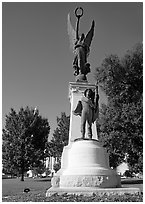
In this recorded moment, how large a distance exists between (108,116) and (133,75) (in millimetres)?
5093

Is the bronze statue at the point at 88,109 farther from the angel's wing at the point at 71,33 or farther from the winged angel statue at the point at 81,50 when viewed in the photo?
the angel's wing at the point at 71,33

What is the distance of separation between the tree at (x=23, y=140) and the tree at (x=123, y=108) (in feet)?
37.0

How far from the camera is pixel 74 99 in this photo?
14000 millimetres

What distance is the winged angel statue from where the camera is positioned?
14938 mm

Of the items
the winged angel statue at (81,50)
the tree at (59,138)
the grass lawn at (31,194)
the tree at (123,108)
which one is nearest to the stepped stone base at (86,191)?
the grass lawn at (31,194)

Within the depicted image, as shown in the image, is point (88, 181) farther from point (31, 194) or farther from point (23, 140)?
point (23, 140)

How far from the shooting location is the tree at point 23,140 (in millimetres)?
Result: 32375

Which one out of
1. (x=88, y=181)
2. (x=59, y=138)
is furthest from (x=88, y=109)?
(x=59, y=138)

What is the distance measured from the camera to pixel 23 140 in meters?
33.0

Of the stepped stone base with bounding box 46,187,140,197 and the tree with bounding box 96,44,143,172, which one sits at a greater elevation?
the tree with bounding box 96,44,143,172

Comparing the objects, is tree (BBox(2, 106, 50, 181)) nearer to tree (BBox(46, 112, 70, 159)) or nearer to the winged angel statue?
tree (BBox(46, 112, 70, 159))

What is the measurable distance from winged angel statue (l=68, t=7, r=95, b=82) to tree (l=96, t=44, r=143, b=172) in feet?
28.1

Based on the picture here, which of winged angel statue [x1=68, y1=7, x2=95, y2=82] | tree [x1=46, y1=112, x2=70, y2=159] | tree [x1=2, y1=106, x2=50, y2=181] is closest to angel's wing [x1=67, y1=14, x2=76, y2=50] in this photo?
winged angel statue [x1=68, y1=7, x2=95, y2=82]

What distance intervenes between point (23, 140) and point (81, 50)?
21.0 meters
